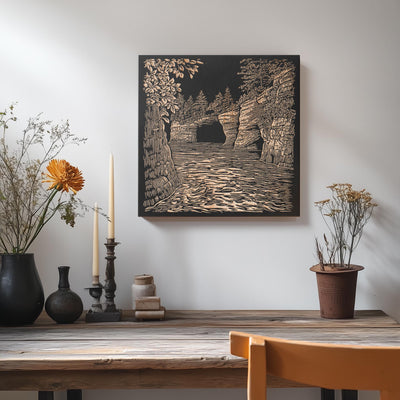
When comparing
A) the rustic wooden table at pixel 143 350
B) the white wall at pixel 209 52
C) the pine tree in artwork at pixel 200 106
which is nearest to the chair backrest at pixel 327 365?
the rustic wooden table at pixel 143 350

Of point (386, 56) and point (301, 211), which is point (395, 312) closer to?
point (301, 211)

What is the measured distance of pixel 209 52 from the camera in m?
2.01

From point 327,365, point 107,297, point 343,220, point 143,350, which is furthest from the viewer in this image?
point 343,220

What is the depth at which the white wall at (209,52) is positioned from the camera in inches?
79.1

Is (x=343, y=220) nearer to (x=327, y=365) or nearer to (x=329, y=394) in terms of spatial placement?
(x=329, y=394)

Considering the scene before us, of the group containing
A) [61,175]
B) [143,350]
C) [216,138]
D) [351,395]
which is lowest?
[351,395]

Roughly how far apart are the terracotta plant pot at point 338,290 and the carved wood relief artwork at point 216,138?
0.31 metres

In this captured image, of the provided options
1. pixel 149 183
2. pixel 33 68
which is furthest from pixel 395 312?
pixel 33 68

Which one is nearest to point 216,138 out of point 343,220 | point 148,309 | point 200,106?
point 200,106

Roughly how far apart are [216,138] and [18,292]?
0.96 metres

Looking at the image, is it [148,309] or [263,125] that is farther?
[263,125]

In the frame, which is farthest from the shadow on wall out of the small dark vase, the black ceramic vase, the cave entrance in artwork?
the black ceramic vase

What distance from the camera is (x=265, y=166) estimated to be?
6.54ft

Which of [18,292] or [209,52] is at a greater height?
[209,52]
